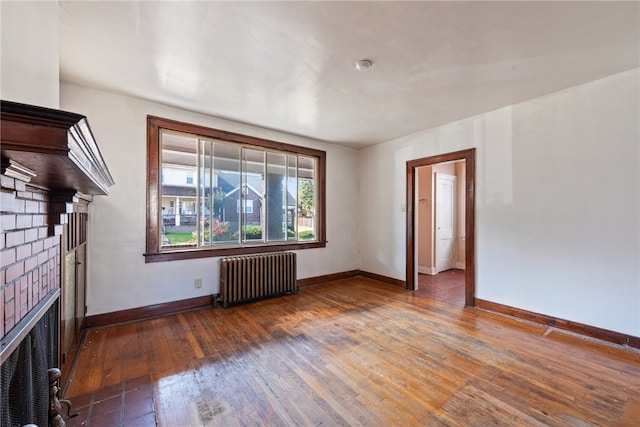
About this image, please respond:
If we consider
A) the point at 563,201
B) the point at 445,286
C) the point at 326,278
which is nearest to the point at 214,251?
the point at 326,278

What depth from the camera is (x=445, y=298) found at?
4.07m

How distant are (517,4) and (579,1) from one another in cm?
37

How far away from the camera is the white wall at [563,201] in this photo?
2.59 metres

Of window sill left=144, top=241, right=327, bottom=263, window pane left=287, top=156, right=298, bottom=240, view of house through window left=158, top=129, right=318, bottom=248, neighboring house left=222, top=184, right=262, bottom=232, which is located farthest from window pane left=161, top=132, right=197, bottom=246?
window pane left=287, top=156, right=298, bottom=240

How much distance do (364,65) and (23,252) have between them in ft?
8.38

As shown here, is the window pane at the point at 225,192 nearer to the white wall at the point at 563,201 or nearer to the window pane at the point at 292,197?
the window pane at the point at 292,197

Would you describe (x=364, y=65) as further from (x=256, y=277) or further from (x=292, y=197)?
(x=256, y=277)

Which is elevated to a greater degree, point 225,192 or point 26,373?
point 225,192

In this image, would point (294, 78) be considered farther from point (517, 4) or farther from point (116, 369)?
point (116, 369)

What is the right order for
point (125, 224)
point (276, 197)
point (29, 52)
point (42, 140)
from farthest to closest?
point (276, 197) → point (125, 224) → point (29, 52) → point (42, 140)

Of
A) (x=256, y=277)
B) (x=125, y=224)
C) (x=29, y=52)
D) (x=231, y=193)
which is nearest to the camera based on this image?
(x=29, y=52)

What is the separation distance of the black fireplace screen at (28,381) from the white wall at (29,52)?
38.7 inches

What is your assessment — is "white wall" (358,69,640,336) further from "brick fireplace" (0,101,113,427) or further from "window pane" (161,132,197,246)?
"brick fireplace" (0,101,113,427)

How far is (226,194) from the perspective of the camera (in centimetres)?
396
